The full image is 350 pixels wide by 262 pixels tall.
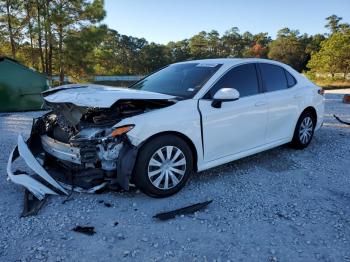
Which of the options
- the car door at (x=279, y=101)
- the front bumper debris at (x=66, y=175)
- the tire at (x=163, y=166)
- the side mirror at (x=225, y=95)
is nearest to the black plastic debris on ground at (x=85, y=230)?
the front bumper debris at (x=66, y=175)

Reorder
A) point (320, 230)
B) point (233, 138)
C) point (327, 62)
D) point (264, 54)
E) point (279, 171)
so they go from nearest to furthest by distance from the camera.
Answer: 1. point (320, 230)
2. point (233, 138)
3. point (279, 171)
4. point (327, 62)
5. point (264, 54)

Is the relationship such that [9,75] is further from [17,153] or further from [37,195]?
[37,195]

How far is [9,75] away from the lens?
10.0 metres

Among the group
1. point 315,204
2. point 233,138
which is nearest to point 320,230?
point 315,204

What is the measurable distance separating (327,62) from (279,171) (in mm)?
34156

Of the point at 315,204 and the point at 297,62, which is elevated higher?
the point at 297,62

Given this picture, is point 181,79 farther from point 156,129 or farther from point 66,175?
point 66,175

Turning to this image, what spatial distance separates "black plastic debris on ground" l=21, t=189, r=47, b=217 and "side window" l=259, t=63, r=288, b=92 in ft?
11.0

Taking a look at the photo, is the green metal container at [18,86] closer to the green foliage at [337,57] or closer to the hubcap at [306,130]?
the hubcap at [306,130]

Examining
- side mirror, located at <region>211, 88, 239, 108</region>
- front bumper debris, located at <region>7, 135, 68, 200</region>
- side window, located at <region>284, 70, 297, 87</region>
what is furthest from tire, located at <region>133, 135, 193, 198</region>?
side window, located at <region>284, 70, 297, 87</region>

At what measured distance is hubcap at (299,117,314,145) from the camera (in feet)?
17.8

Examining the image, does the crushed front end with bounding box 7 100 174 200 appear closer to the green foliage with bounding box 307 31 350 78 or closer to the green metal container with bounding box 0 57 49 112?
the green metal container with bounding box 0 57 49 112

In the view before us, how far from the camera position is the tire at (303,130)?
535 centimetres

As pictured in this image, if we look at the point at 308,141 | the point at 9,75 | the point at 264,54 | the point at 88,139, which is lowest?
the point at 308,141
